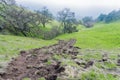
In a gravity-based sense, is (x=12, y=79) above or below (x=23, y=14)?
below

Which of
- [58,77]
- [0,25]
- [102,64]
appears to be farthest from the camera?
[0,25]

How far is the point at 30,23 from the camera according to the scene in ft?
328

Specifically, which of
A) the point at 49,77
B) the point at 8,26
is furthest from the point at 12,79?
the point at 8,26

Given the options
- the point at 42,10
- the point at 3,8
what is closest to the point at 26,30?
the point at 3,8

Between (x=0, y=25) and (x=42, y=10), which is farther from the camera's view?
(x=42, y=10)

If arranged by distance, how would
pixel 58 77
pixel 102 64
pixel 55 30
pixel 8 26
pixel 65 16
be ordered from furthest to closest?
pixel 65 16
pixel 55 30
pixel 8 26
pixel 102 64
pixel 58 77

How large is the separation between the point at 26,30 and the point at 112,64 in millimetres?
66117

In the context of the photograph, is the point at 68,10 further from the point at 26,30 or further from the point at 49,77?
the point at 49,77

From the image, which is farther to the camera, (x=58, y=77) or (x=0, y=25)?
(x=0, y=25)

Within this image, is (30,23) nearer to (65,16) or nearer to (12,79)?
(65,16)

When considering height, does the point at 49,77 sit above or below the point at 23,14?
below

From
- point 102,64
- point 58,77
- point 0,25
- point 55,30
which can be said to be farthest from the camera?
point 55,30

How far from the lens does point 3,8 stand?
3871 inches

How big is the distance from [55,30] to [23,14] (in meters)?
24.6
